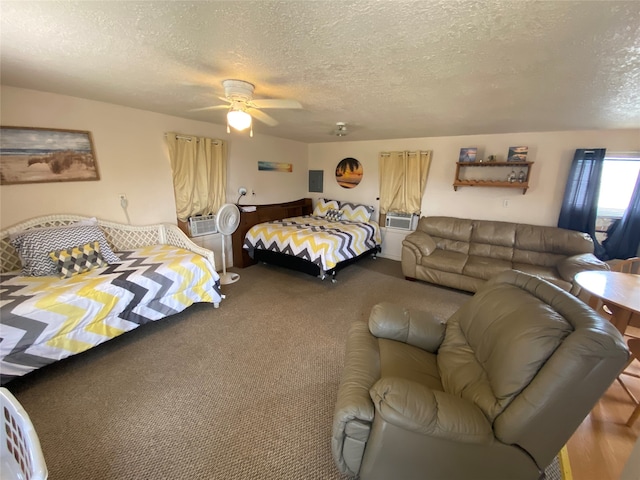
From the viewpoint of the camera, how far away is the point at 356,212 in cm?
469

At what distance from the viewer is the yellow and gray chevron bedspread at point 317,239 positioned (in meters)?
3.40

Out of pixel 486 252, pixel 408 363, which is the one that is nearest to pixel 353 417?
pixel 408 363

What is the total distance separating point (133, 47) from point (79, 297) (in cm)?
177

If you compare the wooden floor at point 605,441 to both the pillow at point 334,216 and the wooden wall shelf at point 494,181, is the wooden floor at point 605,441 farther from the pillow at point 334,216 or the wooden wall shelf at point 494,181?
the pillow at point 334,216

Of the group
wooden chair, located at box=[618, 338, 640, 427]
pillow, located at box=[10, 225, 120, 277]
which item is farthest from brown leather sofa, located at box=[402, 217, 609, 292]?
pillow, located at box=[10, 225, 120, 277]

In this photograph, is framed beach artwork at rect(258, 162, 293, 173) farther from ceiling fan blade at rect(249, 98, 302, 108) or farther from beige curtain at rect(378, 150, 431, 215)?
ceiling fan blade at rect(249, 98, 302, 108)

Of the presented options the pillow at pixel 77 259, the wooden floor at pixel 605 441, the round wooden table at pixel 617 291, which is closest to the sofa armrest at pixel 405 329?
the wooden floor at pixel 605 441

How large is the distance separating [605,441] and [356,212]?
12.4 feet

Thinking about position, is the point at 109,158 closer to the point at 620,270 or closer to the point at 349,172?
the point at 349,172

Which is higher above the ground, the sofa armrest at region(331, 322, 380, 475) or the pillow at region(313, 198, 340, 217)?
the pillow at region(313, 198, 340, 217)

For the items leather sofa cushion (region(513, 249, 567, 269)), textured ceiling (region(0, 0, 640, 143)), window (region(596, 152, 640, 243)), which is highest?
textured ceiling (region(0, 0, 640, 143))

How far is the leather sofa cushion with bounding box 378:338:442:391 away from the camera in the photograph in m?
1.36

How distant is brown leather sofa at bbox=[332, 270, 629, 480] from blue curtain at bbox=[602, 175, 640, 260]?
3.09 m

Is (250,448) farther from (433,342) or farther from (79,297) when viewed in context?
(79,297)
